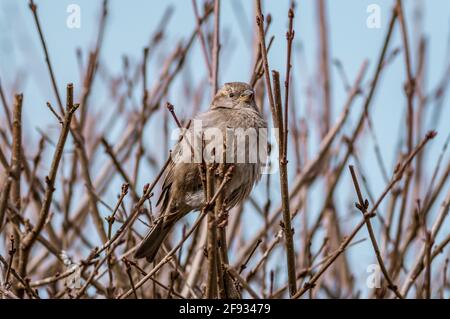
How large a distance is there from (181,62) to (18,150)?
1.84m

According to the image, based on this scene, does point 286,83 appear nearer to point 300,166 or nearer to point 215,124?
point 215,124

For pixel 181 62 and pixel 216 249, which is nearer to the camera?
pixel 216 249

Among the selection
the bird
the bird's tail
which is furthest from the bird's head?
the bird's tail

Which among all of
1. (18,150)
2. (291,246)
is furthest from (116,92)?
(291,246)

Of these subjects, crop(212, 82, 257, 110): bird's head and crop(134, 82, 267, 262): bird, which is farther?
crop(212, 82, 257, 110): bird's head

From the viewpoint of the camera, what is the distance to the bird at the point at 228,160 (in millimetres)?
4398

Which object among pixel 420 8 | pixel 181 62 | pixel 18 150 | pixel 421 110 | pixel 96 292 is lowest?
pixel 96 292

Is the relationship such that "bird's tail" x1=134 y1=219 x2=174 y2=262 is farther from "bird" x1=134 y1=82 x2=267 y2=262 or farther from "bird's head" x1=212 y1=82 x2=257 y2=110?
"bird's head" x1=212 y1=82 x2=257 y2=110

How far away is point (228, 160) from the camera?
14.1ft

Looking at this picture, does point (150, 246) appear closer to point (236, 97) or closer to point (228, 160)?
point (228, 160)

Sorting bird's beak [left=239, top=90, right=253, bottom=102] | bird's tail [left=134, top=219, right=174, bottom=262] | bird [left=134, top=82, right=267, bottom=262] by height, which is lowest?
bird's tail [left=134, top=219, right=174, bottom=262]

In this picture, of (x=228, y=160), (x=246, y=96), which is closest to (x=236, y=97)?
(x=246, y=96)

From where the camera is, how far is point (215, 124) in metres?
4.57

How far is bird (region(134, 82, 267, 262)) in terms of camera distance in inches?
173
